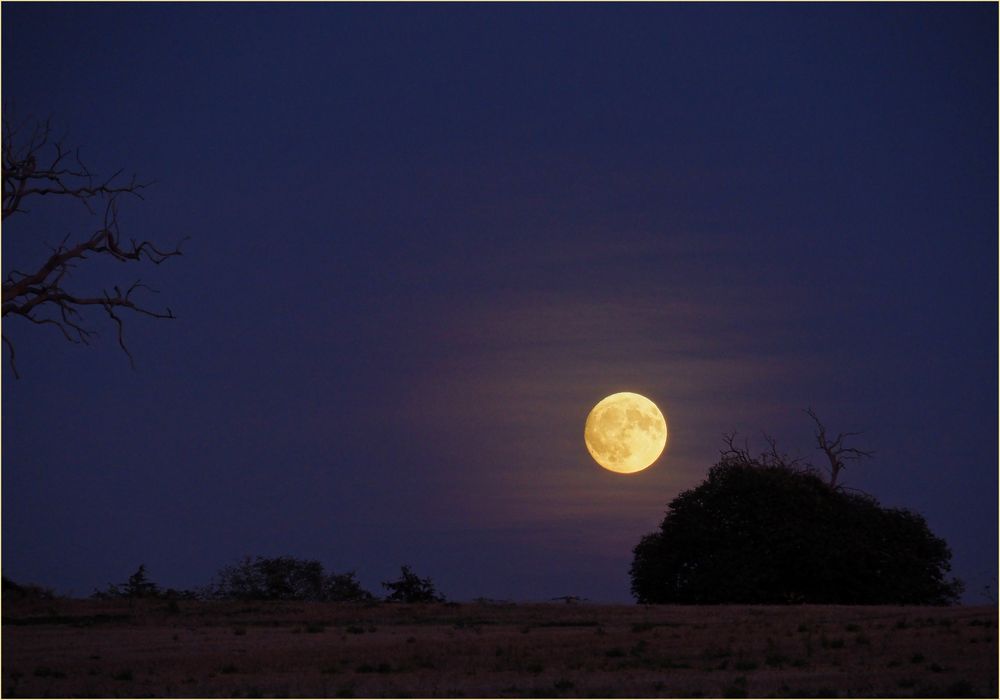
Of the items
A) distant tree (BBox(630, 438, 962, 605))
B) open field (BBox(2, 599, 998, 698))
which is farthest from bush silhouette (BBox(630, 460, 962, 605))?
open field (BBox(2, 599, 998, 698))

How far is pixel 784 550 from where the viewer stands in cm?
4297

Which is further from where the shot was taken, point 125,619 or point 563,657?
point 125,619

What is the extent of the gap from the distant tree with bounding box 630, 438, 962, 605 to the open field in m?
11.2

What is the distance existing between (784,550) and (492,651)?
21898 millimetres

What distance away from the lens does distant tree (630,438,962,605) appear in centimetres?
4309

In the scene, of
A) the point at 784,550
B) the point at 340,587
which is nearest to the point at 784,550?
the point at 784,550

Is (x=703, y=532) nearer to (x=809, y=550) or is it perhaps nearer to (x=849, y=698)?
(x=809, y=550)

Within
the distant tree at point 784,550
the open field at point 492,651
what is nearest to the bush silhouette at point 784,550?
the distant tree at point 784,550

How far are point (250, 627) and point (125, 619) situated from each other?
3.25 metres

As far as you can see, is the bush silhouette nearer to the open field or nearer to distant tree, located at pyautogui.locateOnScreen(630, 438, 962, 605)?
distant tree, located at pyautogui.locateOnScreen(630, 438, 962, 605)

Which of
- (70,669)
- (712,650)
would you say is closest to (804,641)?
(712,650)

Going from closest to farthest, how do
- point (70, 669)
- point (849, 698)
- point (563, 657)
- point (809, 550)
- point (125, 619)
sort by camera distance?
point (849, 698) → point (70, 669) → point (563, 657) → point (125, 619) → point (809, 550)

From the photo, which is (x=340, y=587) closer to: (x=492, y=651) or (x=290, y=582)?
(x=290, y=582)

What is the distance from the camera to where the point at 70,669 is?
21.2 meters
